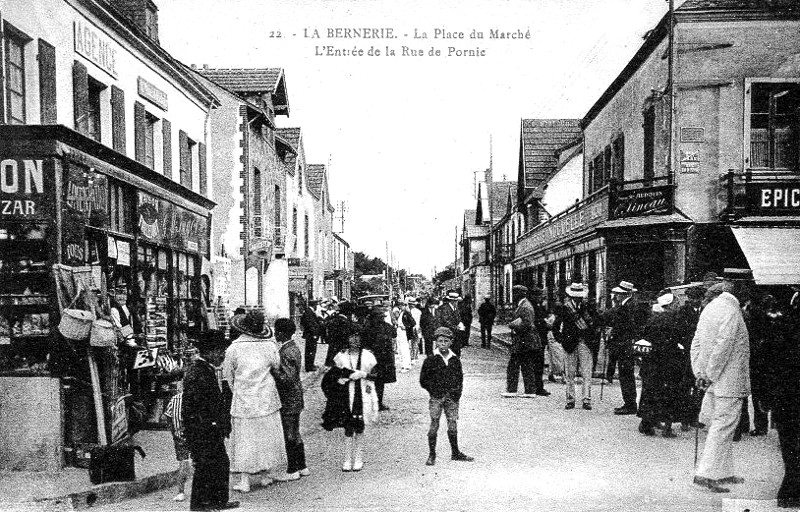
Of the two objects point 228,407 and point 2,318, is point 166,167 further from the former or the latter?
point 228,407

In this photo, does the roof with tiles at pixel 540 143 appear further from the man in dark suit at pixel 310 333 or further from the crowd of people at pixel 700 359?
the man in dark suit at pixel 310 333

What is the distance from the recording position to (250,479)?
6.09 m

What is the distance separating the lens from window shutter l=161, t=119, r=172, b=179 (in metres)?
12.1

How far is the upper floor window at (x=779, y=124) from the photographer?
12352mm

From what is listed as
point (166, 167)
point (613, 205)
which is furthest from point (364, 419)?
point (613, 205)

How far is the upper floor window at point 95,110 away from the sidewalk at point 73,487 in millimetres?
4730

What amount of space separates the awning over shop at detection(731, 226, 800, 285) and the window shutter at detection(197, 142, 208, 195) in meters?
10.5

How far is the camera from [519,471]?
6.39m

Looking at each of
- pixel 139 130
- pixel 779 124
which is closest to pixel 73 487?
pixel 139 130

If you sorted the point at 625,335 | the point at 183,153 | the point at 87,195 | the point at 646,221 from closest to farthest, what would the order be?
the point at 87,195, the point at 625,335, the point at 183,153, the point at 646,221

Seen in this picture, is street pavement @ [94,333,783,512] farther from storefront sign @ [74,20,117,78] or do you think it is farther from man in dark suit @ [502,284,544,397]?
storefront sign @ [74,20,117,78]

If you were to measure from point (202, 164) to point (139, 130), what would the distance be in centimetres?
384

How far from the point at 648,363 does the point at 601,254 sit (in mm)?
9140

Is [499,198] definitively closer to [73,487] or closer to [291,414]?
[291,414]
